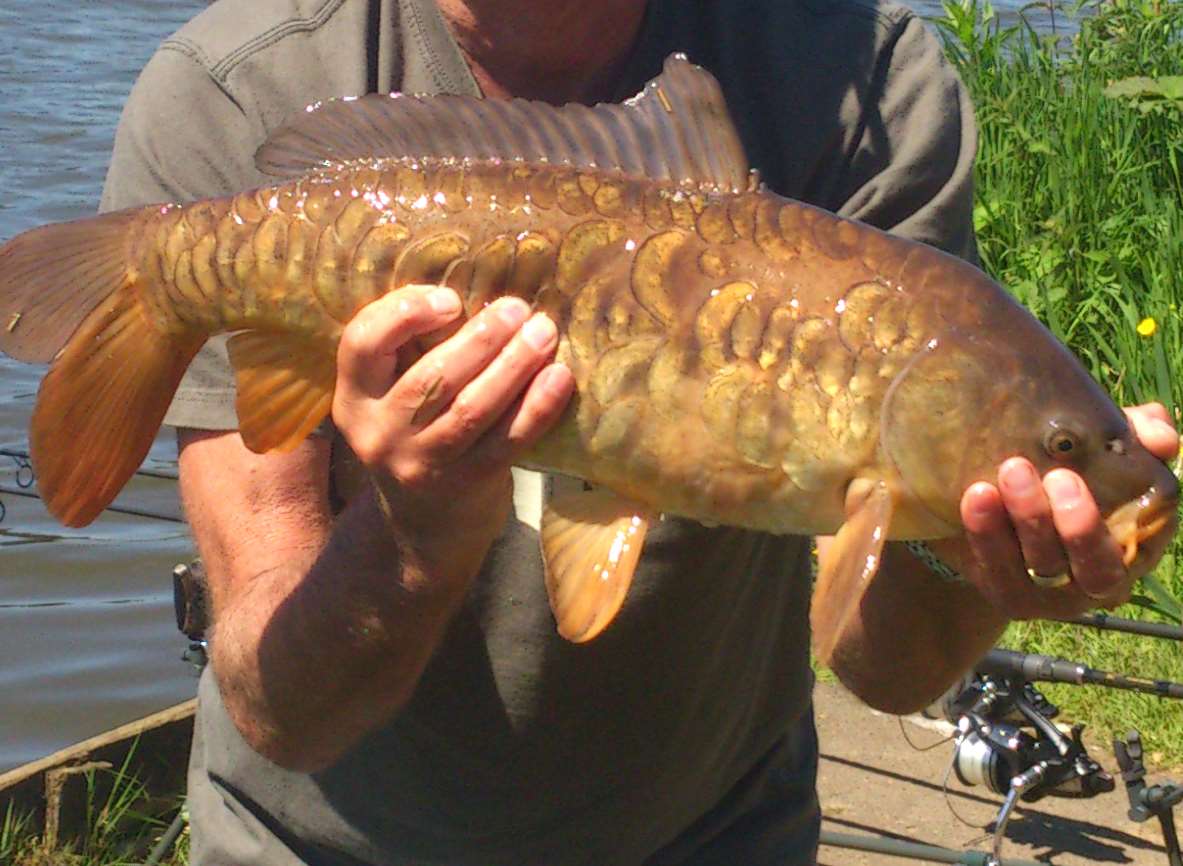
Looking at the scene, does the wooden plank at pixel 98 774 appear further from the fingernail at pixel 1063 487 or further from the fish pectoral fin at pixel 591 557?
the fingernail at pixel 1063 487

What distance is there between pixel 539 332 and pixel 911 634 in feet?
2.58

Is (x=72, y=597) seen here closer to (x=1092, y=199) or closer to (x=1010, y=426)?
(x=1092, y=199)

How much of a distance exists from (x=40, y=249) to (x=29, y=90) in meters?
7.89

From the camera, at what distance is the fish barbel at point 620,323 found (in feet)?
5.64

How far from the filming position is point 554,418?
177 centimetres

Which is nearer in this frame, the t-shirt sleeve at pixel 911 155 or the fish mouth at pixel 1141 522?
the fish mouth at pixel 1141 522

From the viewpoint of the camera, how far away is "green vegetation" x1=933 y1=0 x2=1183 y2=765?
489cm

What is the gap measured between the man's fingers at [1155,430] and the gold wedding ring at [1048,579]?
0.48ft

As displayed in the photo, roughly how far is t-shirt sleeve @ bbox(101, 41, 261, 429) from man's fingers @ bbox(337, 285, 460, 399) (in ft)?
1.48

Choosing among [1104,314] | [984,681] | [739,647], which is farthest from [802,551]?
[1104,314]

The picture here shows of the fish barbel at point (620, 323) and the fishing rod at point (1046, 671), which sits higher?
the fish barbel at point (620, 323)

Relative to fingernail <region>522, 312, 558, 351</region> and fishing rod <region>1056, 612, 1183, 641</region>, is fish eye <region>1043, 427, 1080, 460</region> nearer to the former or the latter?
fingernail <region>522, 312, 558, 351</region>

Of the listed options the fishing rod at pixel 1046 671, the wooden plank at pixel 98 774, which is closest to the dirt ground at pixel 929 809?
the fishing rod at pixel 1046 671

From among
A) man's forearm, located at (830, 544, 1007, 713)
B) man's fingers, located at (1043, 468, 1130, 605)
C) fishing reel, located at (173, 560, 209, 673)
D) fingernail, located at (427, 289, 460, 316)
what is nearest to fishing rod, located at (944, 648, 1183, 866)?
man's forearm, located at (830, 544, 1007, 713)
